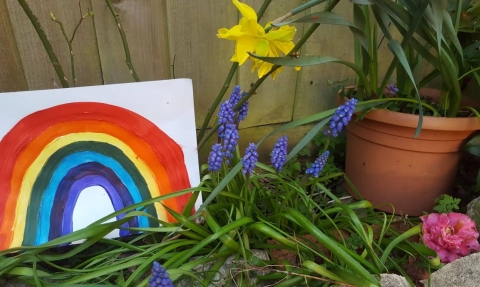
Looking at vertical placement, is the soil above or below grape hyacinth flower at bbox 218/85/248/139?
below

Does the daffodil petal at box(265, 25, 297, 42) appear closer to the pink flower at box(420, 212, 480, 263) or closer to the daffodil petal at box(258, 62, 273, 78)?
the daffodil petal at box(258, 62, 273, 78)

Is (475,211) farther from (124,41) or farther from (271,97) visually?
(124,41)

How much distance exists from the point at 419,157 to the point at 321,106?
1.32 feet

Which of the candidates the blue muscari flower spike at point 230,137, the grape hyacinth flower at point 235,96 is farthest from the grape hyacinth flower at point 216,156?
the grape hyacinth flower at point 235,96

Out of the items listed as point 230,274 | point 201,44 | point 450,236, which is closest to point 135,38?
point 201,44

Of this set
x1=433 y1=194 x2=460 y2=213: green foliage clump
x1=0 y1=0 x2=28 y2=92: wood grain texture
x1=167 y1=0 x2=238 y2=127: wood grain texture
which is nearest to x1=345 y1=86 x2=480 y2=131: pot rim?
x1=433 y1=194 x2=460 y2=213: green foliage clump

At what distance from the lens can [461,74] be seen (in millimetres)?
1010

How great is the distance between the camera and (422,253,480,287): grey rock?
0.70 m

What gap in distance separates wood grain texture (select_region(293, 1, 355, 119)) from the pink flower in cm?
53

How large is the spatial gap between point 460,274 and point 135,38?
0.97m

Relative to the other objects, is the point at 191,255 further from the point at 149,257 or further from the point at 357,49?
the point at 357,49

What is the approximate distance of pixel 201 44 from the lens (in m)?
1.09

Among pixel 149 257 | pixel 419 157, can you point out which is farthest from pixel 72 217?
pixel 419 157

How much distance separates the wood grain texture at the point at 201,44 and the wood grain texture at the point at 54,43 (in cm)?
23
